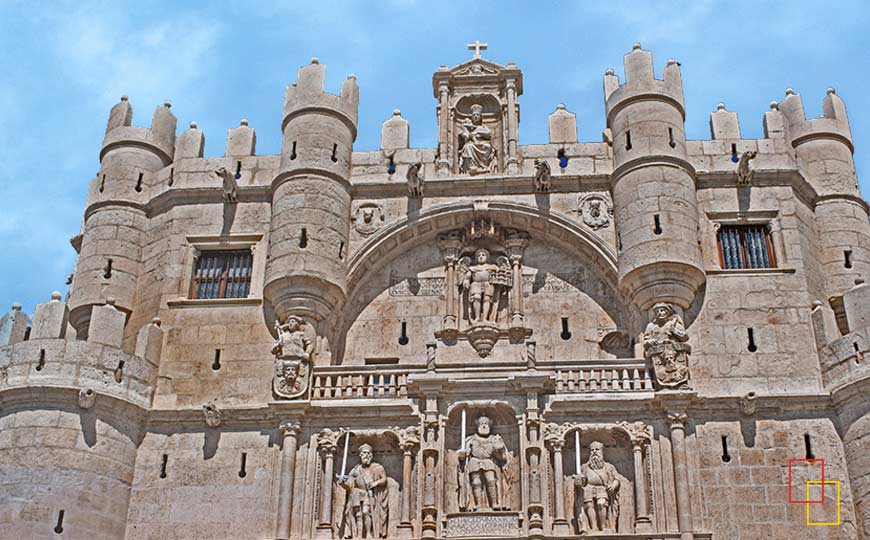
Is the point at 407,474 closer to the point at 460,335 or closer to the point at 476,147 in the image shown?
the point at 460,335

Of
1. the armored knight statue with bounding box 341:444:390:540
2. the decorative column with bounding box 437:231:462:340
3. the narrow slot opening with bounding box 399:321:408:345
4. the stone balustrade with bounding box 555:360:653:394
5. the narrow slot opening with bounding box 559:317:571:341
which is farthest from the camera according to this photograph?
the narrow slot opening with bounding box 399:321:408:345

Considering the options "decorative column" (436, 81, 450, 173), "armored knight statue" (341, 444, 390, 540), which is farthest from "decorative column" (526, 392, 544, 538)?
"decorative column" (436, 81, 450, 173)

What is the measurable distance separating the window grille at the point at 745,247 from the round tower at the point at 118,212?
13.3 m

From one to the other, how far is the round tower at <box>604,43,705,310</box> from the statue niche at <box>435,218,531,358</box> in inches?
95.4

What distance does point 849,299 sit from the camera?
2372 centimetres

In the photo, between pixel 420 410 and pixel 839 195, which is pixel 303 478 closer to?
pixel 420 410

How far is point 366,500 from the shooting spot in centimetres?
2277

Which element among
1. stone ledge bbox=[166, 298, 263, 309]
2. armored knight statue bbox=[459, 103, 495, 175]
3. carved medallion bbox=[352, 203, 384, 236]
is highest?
armored knight statue bbox=[459, 103, 495, 175]

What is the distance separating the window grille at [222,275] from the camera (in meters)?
26.3

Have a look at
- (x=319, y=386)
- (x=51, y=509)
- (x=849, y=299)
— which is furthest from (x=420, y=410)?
(x=849, y=299)

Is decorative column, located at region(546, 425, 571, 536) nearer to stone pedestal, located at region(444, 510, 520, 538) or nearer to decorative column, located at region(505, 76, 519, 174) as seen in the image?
stone pedestal, located at region(444, 510, 520, 538)

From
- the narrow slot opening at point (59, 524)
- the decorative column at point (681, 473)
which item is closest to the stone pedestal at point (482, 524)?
the decorative column at point (681, 473)

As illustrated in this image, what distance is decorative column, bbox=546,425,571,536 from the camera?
72.4 feet

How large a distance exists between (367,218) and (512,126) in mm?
4177
